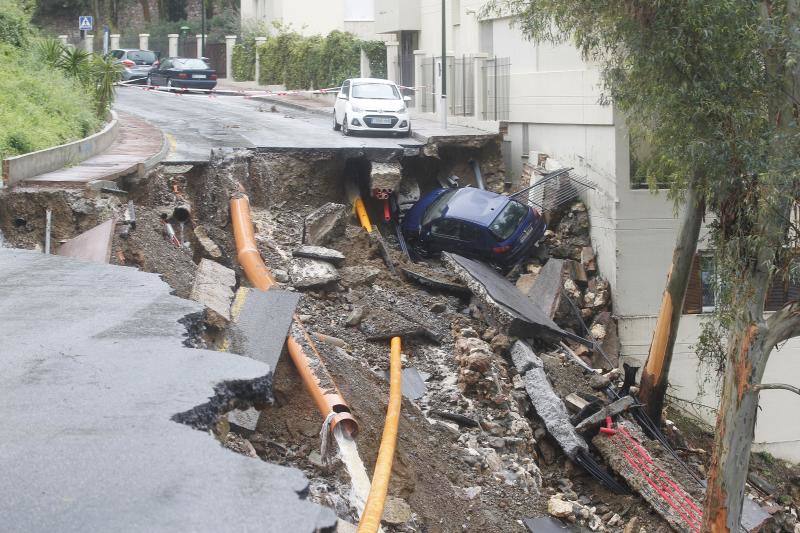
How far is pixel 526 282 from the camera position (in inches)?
815

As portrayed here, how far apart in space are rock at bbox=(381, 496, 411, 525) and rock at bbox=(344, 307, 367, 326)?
21.4ft

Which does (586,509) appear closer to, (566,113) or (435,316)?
(435,316)

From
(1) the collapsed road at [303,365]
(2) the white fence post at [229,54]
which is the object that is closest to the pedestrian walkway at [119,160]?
(1) the collapsed road at [303,365]

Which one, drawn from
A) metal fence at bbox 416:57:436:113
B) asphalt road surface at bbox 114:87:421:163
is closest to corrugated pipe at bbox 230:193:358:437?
asphalt road surface at bbox 114:87:421:163

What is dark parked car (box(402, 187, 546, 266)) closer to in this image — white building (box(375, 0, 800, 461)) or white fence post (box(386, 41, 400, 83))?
white building (box(375, 0, 800, 461))

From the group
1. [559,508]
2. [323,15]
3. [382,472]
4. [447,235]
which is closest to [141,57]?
[323,15]

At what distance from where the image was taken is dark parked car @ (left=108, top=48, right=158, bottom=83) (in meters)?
45.2

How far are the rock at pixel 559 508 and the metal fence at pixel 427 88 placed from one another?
A: 1974cm

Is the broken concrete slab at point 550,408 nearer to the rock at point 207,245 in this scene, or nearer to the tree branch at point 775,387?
the tree branch at point 775,387

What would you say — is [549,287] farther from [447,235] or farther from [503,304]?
[503,304]

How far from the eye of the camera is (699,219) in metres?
16.1

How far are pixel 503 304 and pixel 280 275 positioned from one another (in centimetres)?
407

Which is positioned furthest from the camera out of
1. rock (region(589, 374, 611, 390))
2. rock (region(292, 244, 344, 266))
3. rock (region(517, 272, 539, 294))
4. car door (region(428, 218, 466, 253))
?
car door (region(428, 218, 466, 253))

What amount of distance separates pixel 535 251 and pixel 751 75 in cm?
1035
